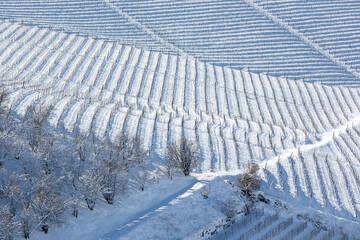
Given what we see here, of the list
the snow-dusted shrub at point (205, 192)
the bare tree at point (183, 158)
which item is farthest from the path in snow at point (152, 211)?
the bare tree at point (183, 158)

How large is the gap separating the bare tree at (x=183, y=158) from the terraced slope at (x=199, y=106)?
6.16 ft

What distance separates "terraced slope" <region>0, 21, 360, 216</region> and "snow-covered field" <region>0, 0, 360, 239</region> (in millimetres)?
119

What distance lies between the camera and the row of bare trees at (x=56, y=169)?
69.1 ft

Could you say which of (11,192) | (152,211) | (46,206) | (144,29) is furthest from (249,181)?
(144,29)

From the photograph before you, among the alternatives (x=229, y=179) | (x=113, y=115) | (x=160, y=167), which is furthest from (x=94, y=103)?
(x=229, y=179)

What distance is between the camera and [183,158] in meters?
27.6

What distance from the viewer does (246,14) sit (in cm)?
5866

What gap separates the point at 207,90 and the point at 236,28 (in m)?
17.3

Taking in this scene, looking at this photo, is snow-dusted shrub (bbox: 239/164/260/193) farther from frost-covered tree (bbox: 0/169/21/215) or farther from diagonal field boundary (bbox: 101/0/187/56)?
diagonal field boundary (bbox: 101/0/187/56)

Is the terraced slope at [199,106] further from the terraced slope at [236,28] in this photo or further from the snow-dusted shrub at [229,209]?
the snow-dusted shrub at [229,209]


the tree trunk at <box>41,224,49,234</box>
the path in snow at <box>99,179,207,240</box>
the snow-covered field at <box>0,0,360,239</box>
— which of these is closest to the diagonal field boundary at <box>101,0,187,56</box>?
the snow-covered field at <box>0,0,360,239</box>

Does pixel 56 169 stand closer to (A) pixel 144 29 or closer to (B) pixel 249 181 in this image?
(B) pixel 249 181

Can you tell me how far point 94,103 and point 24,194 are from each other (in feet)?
50.4

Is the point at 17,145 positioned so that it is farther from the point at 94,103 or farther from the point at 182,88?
the point at 182,88
